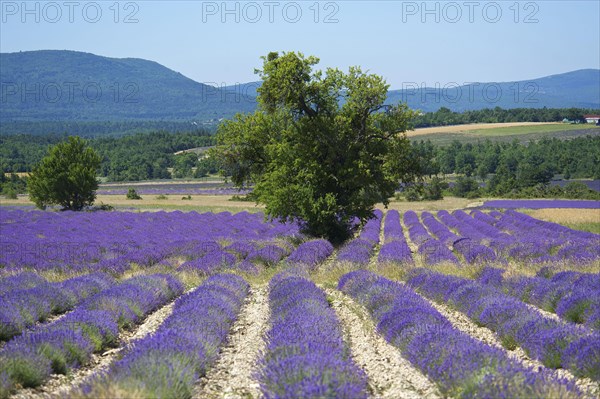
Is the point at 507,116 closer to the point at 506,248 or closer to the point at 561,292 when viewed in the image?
the point at 506,248

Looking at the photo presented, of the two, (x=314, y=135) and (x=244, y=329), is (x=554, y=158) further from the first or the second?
(x=244, y=329)

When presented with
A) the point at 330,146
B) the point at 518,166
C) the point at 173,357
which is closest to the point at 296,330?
the point at 173,357

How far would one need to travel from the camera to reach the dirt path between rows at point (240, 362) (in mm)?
5906

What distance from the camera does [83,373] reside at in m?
6.62

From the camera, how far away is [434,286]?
12.1m

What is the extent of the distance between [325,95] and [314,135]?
162cm

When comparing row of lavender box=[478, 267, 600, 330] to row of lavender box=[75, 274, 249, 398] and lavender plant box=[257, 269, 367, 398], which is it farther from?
row of lavender box=[75, 274, 249, 398]

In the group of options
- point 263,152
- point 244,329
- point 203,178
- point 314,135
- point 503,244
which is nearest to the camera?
point 244,329

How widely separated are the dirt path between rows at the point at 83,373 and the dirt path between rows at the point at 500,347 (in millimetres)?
4048

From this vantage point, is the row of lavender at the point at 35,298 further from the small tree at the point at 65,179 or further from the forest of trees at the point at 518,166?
the forest of trees at the point at 518,166

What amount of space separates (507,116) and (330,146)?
139397 millimetres

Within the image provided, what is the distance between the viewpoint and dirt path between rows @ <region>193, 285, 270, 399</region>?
5.91 meters

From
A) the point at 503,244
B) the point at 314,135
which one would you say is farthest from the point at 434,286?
the point at 314,135

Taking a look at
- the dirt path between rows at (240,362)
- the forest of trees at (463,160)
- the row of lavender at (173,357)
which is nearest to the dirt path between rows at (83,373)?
the row of lavender at (173,357)
